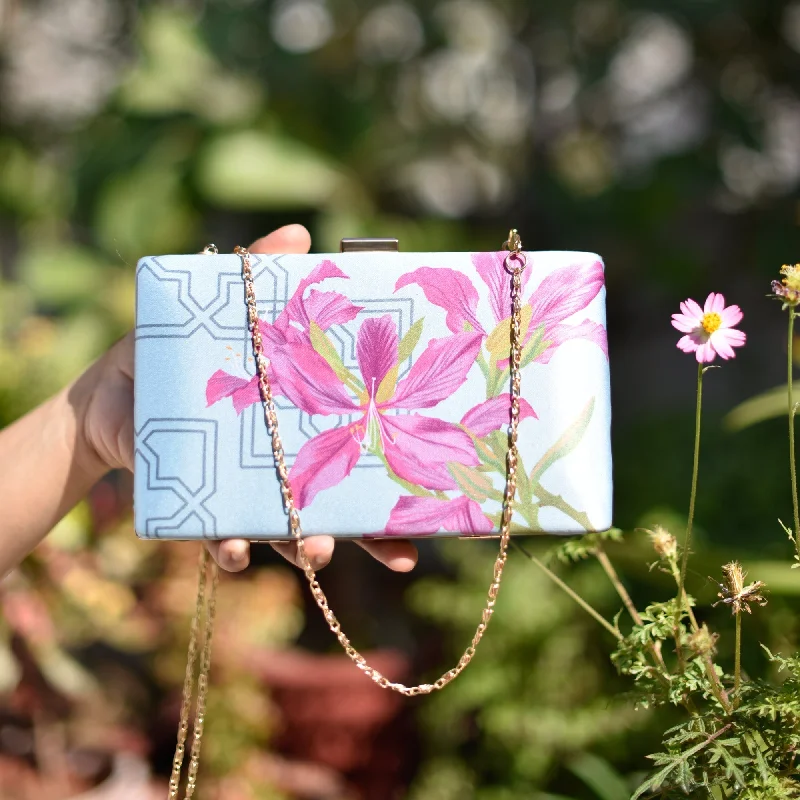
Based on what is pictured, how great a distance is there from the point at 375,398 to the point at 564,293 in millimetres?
251

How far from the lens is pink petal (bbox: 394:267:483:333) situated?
994 millimetres

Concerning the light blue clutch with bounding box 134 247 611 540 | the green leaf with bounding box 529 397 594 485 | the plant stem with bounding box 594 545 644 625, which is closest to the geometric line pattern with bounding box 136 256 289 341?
the light blue clutch with bounding box 134 247 611 540

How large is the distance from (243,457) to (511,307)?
0.36 meters

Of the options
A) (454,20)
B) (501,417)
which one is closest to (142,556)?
(501,417)

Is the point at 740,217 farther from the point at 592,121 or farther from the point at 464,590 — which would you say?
the point at 464,590

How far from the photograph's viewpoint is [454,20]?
3250 millimetres

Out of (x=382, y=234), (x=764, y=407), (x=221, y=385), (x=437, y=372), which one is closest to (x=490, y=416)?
(x=437, y=372)

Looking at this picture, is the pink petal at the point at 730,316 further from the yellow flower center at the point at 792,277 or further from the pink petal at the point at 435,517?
the pink petal at the point at 435,517

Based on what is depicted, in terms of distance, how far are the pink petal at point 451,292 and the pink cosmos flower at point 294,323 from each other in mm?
79

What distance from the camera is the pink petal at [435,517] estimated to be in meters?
0.99

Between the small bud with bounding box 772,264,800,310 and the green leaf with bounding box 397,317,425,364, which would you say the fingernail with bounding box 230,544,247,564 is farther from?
the small bud with bounding box 772,264,800,310

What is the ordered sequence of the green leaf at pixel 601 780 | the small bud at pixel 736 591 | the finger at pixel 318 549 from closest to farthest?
the small bud at pixel 736 591, the finger at pixel 318 549, the green leaf at pixel 601 780

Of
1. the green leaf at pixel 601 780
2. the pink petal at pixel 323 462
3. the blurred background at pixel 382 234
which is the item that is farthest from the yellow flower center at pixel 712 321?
the blurred background at pixel 382 234

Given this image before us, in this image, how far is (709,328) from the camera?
81cm
